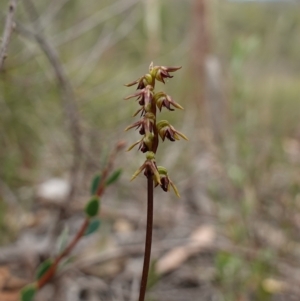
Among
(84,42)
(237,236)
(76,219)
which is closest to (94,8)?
(84,42)

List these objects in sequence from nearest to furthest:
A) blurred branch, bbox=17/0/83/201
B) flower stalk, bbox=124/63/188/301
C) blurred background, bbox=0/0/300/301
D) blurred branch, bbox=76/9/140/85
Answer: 1. flower stalk, bbox=124/63/188/301
2. blurred branch, bbox=17/0/83/201
3. blurred background, bbox=0/0/300/301
4. blurred branch, bbox=76/9/140/85

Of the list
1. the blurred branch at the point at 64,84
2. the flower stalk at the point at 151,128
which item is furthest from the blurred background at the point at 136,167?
the flower stalk at the point at 151,128

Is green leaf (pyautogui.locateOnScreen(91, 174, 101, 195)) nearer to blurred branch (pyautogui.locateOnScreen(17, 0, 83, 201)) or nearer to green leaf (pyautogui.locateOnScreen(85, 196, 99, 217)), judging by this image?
green leaf (pyautogui.locateOnScreen(85, 196, 99, 217))

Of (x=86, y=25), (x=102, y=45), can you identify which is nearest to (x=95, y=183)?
(x=86, y=25)

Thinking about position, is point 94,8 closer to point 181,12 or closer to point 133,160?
point 181,12

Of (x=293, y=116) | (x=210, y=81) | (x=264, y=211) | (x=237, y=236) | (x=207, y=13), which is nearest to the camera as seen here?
(x=237, y=236)

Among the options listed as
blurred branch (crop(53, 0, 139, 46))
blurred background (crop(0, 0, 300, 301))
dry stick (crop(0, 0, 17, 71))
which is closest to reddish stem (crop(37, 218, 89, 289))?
blurred background (crop(0, 0, 300, 301))

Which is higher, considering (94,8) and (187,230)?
(94,8)

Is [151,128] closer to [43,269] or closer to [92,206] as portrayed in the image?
[92,206]
